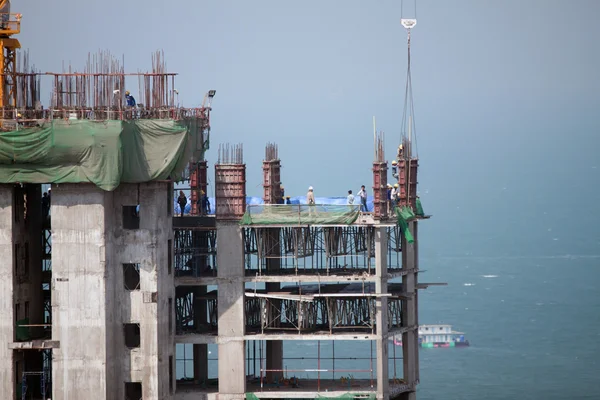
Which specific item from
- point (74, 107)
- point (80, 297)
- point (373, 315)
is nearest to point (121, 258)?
point (80, 297)

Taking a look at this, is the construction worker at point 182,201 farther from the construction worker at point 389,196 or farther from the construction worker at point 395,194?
the construction worker at point 395,194

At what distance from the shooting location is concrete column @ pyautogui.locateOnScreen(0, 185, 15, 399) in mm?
81125

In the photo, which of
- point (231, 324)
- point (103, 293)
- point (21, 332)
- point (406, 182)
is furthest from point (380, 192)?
point (21, 332)

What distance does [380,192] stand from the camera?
8581 cm

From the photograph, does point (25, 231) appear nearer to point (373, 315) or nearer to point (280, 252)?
point (280, 252)

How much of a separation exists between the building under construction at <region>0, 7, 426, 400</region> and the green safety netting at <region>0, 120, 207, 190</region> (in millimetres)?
77

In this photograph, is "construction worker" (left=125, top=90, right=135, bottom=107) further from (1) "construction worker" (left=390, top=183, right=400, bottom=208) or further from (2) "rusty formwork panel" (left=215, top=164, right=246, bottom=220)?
(1) "construction worker" (left=390, top=183, right=400, bottom=208)

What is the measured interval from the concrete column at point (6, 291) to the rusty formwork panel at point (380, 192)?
68.7 ft

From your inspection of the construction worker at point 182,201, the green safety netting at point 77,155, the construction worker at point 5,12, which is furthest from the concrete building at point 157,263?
the construction worker at point 5,12

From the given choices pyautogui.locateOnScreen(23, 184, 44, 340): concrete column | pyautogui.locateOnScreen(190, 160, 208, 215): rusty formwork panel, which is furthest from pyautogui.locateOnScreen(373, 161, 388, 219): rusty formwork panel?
pyautogui.locateOnScreen(23, 184, 44, 340): concrete column

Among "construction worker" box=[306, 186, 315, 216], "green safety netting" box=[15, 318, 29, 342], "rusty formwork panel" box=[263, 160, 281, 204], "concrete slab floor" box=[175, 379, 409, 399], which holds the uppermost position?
"rusty formwork panel" box=[263, 160, 281, 204]

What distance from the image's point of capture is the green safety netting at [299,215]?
84.9 m

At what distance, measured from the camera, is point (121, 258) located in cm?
8150

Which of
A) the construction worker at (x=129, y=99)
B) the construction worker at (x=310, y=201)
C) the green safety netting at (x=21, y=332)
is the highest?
the construction worker at (x=129, y=99)
